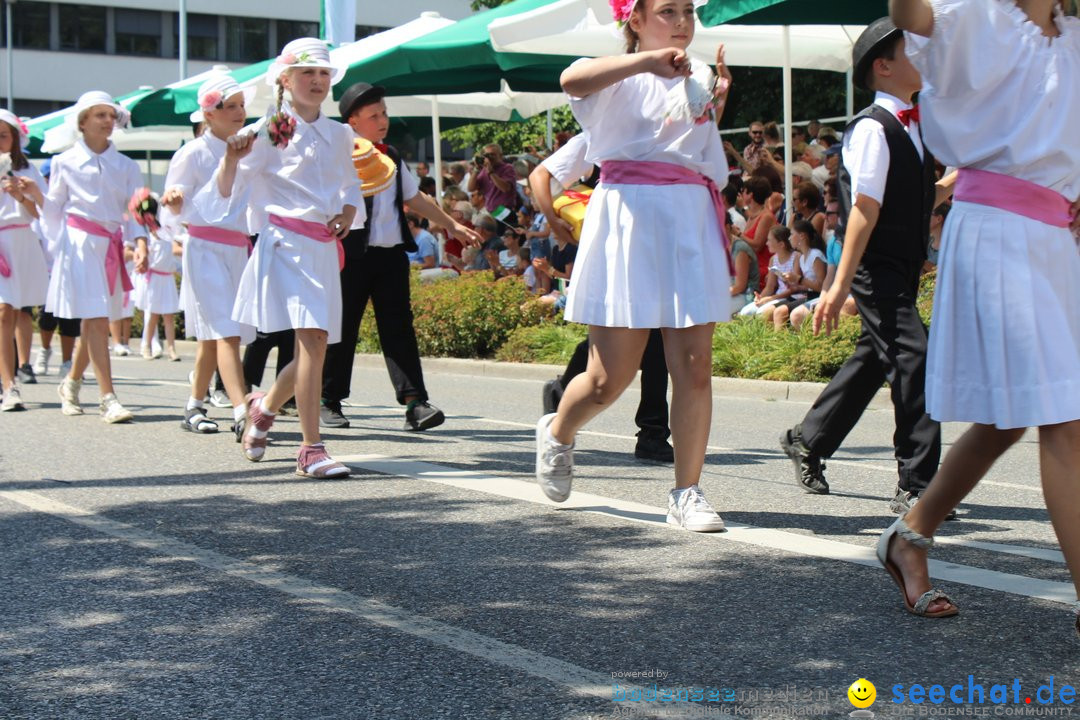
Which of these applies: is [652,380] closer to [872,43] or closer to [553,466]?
[553,466]

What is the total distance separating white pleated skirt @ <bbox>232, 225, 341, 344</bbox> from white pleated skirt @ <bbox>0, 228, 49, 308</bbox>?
485cm

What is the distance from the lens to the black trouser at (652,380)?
7.83 metres

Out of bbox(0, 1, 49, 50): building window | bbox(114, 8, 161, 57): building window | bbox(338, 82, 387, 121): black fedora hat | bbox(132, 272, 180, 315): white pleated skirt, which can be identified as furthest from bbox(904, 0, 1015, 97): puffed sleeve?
bbox(114, 8, 161, 57): building window

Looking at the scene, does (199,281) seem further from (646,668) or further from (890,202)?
(646,668)

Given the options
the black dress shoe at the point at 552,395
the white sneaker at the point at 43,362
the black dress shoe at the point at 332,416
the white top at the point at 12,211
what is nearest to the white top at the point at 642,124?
the black dress shoe at the point at 552,395

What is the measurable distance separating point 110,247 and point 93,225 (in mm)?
193

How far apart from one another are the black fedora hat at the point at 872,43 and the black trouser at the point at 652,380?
2342mm

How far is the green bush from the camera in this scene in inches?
628

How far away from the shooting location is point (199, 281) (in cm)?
898

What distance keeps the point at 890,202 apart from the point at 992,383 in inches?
77.7

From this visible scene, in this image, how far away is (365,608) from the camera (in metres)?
4.55

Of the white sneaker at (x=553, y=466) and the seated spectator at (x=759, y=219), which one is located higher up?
the seated spectator at (x=759, y=219)

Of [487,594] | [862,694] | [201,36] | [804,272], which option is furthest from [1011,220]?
[201,36]

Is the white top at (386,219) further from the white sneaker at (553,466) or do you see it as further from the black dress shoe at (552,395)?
the white sneaker at (553,466)
